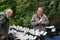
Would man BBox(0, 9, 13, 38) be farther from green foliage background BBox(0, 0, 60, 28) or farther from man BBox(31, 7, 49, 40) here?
green foliage background BBox(0, 0, 60, 28)

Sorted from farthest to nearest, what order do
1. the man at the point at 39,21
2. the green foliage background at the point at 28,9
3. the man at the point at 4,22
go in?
1. the green foliage background at the point at 28,9
2. the man at the point at 39,21
3. the man at the point at 4,22

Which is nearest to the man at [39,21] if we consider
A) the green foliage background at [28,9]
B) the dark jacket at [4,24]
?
the dark jacket at [4,24]

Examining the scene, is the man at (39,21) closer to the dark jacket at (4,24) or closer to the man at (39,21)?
the man at (39,21)

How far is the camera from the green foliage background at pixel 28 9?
1142 centimetres

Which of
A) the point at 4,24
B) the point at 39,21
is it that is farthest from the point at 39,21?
the point at 4,24

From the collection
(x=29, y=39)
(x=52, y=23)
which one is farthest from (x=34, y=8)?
(x=29, y=39)

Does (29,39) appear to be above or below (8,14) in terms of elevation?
below

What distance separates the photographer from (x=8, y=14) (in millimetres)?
8086

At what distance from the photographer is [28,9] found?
12.6m

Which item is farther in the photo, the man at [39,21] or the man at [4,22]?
the man at [39,21]

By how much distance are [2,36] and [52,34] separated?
1685 mm

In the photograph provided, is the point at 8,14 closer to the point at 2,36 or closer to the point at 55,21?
the point at 2,36

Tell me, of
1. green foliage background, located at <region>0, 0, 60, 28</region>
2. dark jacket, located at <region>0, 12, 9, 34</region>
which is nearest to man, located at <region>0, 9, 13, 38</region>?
dark jacket, located at <region>0, 12, 9, 34</region>

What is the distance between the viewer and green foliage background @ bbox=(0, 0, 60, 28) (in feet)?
37.5
